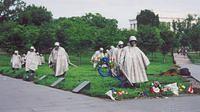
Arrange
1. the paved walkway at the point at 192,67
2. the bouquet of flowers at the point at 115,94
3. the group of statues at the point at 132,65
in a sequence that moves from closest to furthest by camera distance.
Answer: the bouquet of flowers at the point at 115,94
the group of statues at the point at 132,65
the paved walkway at the point at 192,67

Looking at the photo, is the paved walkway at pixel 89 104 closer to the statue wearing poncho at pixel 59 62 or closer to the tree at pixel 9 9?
the statue wearing poncho at pixel 59 62

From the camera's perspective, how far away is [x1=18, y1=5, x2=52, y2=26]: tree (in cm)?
8370

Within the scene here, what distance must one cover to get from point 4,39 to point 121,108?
1803 inches

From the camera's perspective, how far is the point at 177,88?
1694cm

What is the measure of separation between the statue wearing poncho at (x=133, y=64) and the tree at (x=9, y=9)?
7009 cm

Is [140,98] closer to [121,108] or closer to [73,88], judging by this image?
[121,108]

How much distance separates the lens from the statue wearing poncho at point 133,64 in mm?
18375

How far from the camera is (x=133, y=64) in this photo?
18594 mm

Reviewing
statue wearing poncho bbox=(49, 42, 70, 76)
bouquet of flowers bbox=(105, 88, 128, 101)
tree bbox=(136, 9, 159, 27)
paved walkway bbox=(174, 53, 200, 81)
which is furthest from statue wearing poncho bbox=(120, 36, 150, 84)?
tree bbox=(136, 9, 159, 27)

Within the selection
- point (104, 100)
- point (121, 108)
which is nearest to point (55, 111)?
point (121, 108)

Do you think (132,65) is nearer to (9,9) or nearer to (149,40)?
(149,40)

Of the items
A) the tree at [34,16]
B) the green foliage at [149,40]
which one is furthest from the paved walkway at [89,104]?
the tree at [34,16]

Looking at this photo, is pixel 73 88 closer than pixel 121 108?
No

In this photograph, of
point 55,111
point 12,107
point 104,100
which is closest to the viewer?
point 55,111
